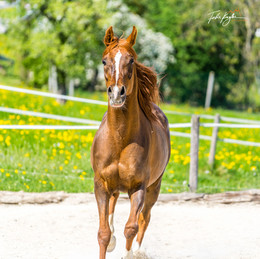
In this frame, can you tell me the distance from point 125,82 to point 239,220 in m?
3.52

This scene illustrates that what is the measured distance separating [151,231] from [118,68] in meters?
2.82

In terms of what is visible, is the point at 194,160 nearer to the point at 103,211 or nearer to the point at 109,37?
the point at 103,211

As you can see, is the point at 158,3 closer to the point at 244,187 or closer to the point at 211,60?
the point at 211,60

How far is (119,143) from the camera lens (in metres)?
3.38

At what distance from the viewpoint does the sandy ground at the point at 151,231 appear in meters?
4.46

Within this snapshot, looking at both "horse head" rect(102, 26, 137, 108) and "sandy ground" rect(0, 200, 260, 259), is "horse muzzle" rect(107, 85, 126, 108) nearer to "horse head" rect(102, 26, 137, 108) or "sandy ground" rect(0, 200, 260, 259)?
"horse head" rect(102, 26, 137, 108)

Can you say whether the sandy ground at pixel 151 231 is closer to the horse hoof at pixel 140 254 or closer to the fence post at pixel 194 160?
the horse hoof at pixel 140 254

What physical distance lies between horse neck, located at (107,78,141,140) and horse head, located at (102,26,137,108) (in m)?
0.12

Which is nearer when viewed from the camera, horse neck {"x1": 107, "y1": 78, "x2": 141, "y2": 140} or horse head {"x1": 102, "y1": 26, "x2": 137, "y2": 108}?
horse head {"x1": 102, "y1": 26, "x2": 137, "y2": 108}

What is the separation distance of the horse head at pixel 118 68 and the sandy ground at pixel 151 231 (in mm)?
2022

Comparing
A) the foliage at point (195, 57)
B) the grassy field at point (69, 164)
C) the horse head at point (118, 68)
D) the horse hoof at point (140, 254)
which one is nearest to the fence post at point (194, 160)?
the grassy field at point (69, 164)

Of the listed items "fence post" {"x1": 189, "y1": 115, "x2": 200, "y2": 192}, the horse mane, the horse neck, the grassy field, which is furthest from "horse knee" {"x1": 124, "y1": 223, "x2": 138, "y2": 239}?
"fence post" {"x1": 189, "y1": 115, "x2": 200, "y2": 192}

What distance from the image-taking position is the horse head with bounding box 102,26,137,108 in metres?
2.88

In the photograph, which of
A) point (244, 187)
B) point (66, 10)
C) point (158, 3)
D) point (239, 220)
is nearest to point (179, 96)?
point (158, 3)
